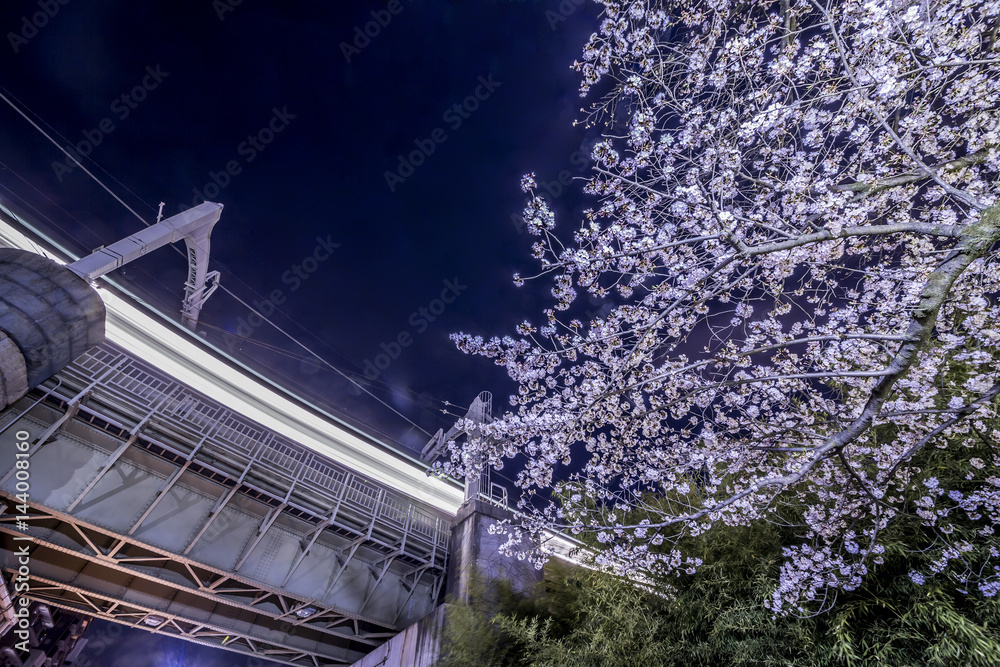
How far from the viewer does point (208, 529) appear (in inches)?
409

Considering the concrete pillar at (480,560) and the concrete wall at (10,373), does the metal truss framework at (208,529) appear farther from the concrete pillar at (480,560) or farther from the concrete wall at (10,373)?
the concrete wall at (10,373)

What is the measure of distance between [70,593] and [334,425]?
8.35m

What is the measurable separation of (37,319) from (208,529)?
6.35m

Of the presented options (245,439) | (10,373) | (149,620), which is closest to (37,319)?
(10,373)

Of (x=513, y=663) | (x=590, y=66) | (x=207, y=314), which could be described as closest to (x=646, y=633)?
(x=513, y=663)

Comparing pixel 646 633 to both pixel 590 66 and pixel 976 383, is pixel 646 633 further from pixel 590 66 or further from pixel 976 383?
pixel 590 66

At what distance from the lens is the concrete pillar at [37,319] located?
7402mm

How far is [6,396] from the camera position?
745 centimetres

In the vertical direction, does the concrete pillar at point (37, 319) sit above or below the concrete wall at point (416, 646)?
above

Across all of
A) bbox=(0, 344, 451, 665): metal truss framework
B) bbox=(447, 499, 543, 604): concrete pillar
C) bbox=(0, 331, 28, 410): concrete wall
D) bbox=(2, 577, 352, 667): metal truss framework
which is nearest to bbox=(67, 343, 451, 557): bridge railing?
bbox=(0, 344, 451, 665): metal truss framework

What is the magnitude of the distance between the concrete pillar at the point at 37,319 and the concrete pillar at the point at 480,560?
11.2 meters

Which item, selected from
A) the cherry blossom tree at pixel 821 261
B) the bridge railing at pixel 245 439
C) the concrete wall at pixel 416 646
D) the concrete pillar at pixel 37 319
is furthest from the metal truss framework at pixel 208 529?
the cherry blossom tree at pixel 821 261

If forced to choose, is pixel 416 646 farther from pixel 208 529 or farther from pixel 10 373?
pixel 10 373

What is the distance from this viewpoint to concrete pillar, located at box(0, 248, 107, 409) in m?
7.40
